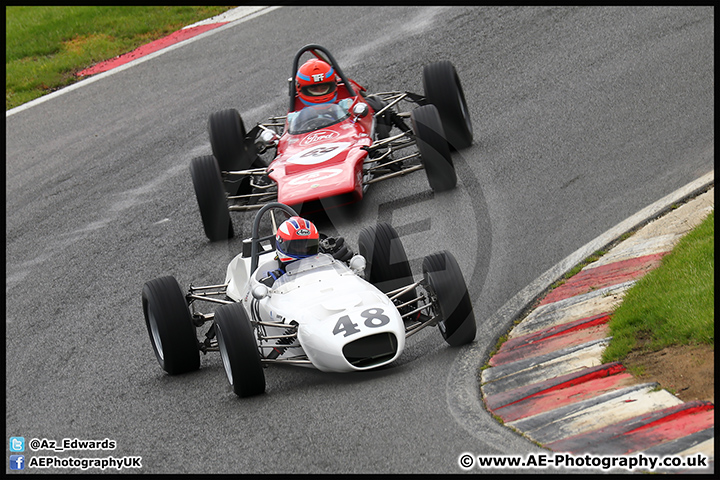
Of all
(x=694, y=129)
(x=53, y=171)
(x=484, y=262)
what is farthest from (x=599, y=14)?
(x=53, y=171)

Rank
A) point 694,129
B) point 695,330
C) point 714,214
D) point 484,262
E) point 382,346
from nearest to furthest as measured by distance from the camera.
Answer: point 695,330 < point 382,346 < point 714,214 < point 484,262 < point 694,129

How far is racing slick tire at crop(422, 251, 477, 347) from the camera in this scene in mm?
8062

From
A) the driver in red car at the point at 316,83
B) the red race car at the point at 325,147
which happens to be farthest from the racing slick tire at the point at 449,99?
the driver in red car at the point at 316,83

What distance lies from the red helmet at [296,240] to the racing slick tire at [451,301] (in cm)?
126

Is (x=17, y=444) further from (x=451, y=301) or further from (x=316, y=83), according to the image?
(x=316, y=83)

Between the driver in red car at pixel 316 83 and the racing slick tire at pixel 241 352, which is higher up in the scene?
the driver in red car at pixel 316 83

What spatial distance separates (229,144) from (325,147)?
163 cm

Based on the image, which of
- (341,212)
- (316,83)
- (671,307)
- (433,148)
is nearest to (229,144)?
(316,83)

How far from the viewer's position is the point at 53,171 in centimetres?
1600

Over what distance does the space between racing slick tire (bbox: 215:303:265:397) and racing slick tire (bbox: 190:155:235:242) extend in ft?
13.1

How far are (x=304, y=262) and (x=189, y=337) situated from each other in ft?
4.32

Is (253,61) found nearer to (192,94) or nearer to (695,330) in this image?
(192,94)

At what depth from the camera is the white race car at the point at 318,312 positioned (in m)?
7.75

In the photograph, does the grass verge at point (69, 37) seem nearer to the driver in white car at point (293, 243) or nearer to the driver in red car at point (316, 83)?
the driver in red car at point (316, 83)
